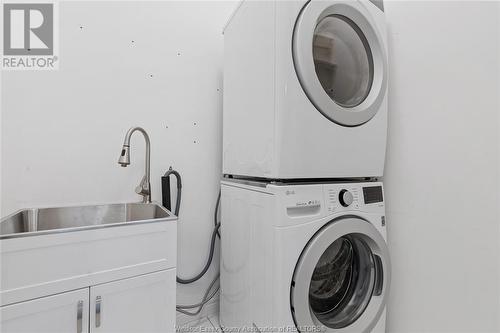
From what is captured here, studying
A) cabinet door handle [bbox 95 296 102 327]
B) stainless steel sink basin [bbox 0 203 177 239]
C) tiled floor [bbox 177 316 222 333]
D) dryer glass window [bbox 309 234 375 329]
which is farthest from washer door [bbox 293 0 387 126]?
tiled floor [bbox 177 316 222 333]

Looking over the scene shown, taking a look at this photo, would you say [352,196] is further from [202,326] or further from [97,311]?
[202,326]

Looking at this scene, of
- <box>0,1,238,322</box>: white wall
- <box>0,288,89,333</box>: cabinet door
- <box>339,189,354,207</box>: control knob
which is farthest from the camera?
<box>0,1,238,322</box>: white wall

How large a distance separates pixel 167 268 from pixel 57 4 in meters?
1.37

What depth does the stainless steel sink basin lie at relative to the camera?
3.43 ft

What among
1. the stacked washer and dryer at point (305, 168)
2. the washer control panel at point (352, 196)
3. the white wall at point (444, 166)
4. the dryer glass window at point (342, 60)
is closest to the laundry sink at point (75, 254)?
the stacked washer and dryer at point (305, 168)

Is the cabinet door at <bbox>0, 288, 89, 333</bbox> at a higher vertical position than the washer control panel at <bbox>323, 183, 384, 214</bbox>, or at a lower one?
lower

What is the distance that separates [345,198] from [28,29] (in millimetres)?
1675

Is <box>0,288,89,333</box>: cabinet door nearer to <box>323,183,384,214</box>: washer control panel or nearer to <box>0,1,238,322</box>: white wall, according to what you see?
<box>0,1,238,322</box>: white wall

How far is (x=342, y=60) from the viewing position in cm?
116

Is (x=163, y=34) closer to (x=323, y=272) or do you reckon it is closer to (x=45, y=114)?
(x=45, y=114)

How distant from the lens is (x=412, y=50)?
1.21m

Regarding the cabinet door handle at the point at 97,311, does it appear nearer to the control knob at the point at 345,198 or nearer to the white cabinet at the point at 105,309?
the white cabinet at the point at 105,309

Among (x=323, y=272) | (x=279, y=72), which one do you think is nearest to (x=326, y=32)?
(x=279, y=72)

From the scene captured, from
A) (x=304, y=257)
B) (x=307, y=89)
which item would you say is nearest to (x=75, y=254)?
(x=304, y=257)
